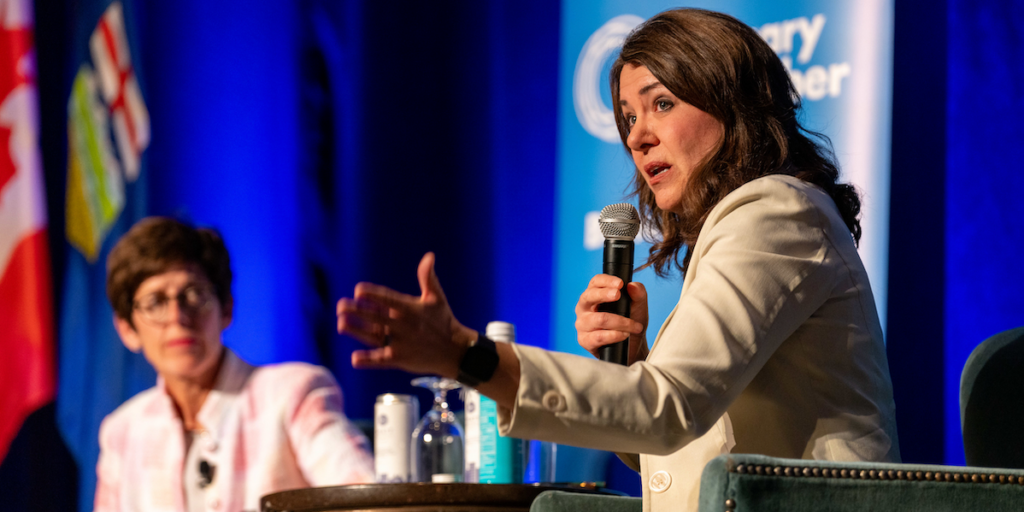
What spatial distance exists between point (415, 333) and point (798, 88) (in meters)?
1.85

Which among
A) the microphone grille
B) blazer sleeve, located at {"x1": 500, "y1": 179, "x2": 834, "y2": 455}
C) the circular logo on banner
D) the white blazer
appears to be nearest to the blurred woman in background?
the circular logo on banner

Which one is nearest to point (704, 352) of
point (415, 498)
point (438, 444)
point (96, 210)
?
point (415, 498)

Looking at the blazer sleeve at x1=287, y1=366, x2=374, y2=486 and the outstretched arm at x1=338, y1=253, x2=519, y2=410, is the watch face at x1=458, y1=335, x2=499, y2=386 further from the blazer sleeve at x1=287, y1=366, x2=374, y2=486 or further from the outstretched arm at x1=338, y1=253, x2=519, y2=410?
the blazer sleeve at x1=287, y1=366, x2=374, y2=486

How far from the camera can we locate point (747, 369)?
1.16m

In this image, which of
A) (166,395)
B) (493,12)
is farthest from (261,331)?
(493,12)

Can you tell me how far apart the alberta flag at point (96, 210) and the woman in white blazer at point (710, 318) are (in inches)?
107

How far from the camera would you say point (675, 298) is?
2.92 m

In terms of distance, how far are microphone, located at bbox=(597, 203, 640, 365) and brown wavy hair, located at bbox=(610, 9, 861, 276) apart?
0.36ft

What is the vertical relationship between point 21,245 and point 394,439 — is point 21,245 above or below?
above

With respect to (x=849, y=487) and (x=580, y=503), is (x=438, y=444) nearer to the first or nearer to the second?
(x=580, y=503)

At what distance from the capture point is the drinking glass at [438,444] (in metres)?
2.43

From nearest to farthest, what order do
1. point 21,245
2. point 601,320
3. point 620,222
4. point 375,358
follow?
point 375,358
point 601,320
point 620,222
point 21,245

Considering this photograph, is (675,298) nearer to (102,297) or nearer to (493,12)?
(493,12)

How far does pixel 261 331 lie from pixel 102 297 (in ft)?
2.06
